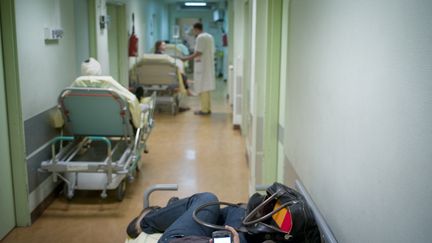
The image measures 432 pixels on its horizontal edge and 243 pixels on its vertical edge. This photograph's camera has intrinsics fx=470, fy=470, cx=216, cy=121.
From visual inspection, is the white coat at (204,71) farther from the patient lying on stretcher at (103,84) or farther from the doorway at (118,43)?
the patient lying on stretcher at (103,84)

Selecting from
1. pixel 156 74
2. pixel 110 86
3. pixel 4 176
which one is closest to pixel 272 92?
pixel 110 86

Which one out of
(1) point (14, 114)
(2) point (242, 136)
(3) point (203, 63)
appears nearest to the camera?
(1) point (14, 114)

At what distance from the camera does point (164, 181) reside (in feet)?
16.6

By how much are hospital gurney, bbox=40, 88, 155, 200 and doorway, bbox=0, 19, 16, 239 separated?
443 mm

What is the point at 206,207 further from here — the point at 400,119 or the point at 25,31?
the point at 25,31

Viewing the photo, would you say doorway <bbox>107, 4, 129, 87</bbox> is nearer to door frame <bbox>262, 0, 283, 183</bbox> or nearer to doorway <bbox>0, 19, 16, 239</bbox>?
doorway <bbox>0, 19, 16, 239</bbox>

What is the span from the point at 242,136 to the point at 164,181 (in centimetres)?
241

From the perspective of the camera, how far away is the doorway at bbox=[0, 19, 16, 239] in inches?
139

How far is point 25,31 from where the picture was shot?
3752mm

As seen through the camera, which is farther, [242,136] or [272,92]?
[242,136]

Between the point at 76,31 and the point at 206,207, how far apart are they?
3516 millimetres

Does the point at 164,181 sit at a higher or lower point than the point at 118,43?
lower

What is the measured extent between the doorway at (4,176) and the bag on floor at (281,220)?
225 cm

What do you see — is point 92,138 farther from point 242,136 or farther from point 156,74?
point 156,74
